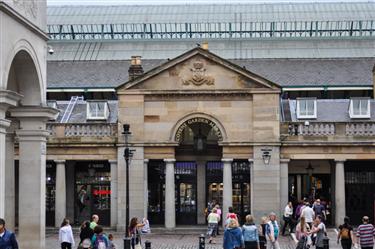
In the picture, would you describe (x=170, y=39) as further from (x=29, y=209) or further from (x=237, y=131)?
(x=29, y=209)

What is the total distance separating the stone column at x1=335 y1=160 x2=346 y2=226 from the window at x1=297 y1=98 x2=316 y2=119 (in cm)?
371

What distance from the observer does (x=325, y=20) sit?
228ft

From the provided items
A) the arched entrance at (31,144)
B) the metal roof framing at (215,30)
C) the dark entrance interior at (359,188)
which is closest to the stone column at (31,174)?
the arched entrance at (31,144)

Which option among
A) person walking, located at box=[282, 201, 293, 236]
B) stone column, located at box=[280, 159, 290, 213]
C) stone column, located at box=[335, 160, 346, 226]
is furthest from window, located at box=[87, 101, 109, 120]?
stone column, located at box=[335, 160, 346, 226]

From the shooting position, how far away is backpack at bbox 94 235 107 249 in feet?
76.1

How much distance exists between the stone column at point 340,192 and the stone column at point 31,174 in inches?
876

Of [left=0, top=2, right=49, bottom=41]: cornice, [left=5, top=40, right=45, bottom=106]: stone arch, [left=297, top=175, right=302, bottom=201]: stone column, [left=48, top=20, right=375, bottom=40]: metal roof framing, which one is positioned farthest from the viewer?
[left=48, top=20, right=375, bottom=40]: metal roof framing

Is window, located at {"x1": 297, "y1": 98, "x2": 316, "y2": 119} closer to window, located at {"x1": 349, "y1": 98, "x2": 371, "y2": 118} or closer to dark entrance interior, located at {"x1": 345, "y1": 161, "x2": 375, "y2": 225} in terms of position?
window, located at {"x1": 349, "y1": 98, "x2": 371, "y2": 118}

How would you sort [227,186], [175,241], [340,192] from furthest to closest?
[340,192] → [227,186] → [175,241]

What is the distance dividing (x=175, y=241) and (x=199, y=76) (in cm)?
992

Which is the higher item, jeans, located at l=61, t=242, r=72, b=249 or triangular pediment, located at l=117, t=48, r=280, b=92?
triangular pediment, located at l=117, t=48, r=280, b=92

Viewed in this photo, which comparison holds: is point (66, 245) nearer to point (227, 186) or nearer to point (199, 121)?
point (227, 186)

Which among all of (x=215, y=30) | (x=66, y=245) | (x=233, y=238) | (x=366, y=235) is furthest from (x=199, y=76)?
(x=233, y=238)

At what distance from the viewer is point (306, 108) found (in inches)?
1935
